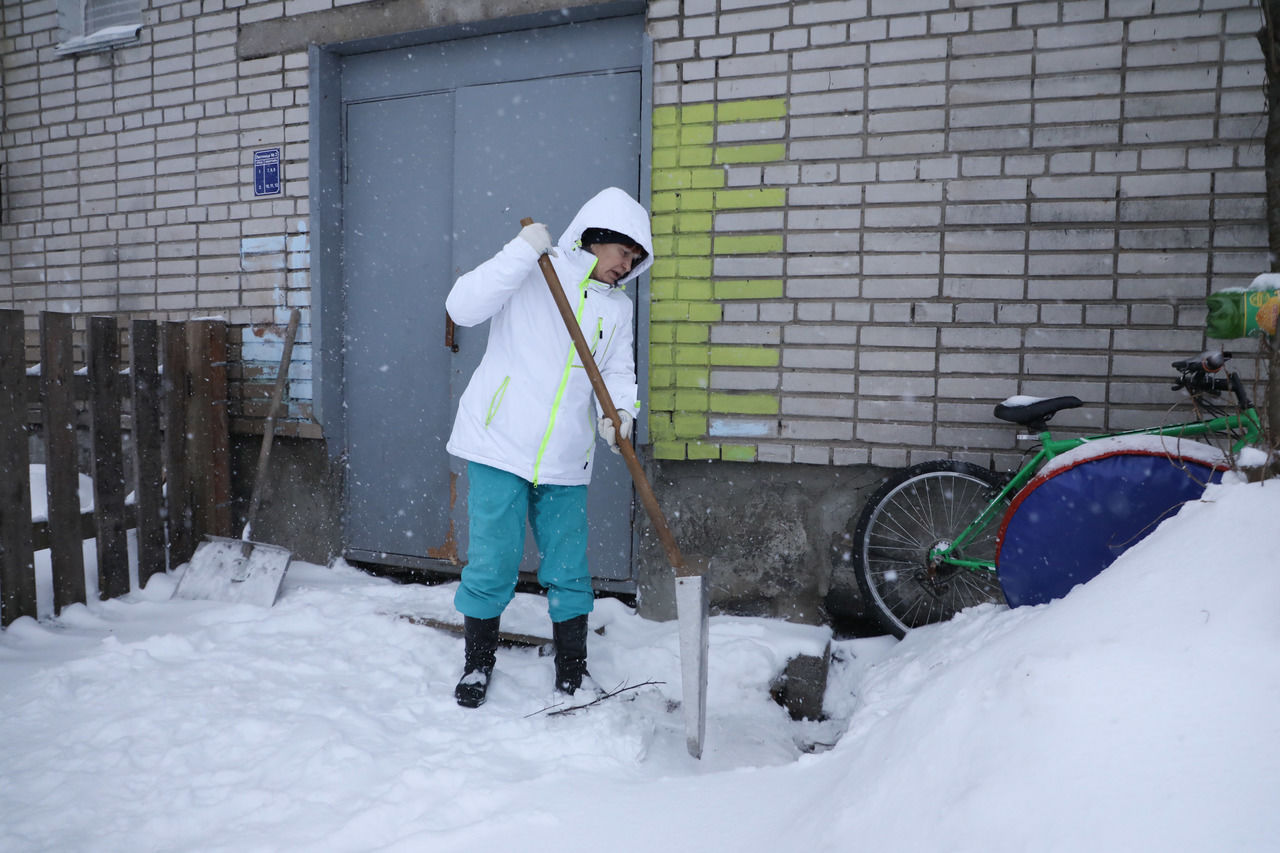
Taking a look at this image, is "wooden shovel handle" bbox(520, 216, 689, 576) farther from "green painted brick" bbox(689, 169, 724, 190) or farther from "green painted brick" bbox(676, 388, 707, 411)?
"green painted brick" bbox(689, 169, 724, 190)

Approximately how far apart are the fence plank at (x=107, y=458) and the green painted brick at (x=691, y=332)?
2.83m

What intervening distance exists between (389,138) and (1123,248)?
379cm

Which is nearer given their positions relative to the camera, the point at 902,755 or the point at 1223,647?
the point at 1223,647

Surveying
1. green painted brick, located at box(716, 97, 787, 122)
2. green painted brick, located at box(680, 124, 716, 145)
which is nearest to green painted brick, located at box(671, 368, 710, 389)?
green painted brick, located at box(680, 124, 716, 145)

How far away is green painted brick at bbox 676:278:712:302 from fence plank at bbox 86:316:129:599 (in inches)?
112

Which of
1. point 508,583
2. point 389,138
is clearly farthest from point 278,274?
point 508,583

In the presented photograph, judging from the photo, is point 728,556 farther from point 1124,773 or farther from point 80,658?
point 80,658

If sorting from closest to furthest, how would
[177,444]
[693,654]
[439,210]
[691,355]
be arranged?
1. [693,654]
2. [691,355]
3. [177,444]
4. [439,210]

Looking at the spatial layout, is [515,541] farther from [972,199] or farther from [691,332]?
[972,199]

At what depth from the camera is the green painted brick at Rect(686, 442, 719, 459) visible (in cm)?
364

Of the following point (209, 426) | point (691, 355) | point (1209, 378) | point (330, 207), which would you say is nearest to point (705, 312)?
point (691, 355)

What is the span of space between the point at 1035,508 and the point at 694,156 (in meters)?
2.18

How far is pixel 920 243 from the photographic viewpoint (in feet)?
11.0

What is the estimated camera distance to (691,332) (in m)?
3.66
